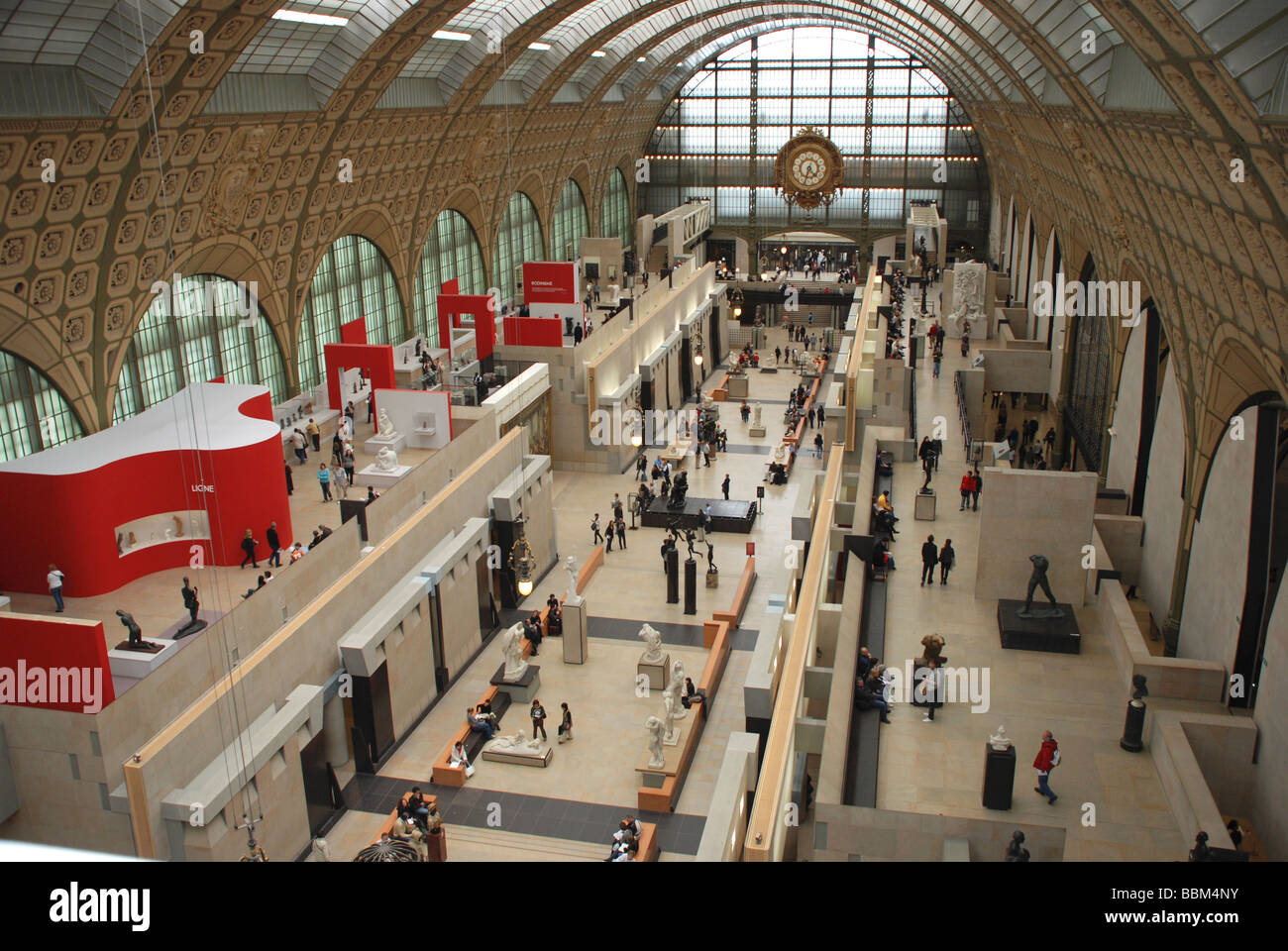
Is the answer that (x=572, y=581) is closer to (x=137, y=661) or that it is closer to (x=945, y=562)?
(x=945, y=562)

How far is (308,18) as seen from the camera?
88.8 feet

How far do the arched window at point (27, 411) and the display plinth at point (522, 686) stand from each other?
11.3 metres

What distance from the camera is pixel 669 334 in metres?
45.3

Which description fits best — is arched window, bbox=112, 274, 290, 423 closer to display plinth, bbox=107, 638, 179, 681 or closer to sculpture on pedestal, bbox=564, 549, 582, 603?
sculpture on pedestal, bbox=564, 549, 582, 603

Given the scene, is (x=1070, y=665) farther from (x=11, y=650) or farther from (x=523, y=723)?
(x=11, y=650)

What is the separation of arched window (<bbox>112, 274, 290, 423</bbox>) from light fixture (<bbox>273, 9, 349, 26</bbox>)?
7156mm

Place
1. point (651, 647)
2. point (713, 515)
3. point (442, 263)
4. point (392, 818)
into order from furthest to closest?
point (442, 263) < point (713, 515) < point (651, 647) < point (392, 818)

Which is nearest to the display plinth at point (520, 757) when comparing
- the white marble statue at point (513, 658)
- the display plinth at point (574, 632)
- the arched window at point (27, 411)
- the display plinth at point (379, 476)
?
the white marble statue at point (513, 658)

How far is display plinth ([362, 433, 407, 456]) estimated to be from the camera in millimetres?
23688

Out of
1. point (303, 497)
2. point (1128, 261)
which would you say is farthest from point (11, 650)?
point (1128, 261)

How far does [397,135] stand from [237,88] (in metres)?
9.37

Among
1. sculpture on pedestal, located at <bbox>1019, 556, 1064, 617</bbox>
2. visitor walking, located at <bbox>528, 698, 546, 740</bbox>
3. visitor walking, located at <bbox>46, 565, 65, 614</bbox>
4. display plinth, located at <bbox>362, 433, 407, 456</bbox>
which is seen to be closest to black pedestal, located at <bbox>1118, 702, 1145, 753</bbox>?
sculpture on pedestal, located at <bbox>1019, 556, 1064, 617</bbox>

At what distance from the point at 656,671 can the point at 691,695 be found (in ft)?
3.44

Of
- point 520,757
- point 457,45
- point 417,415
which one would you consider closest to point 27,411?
point 417,415
